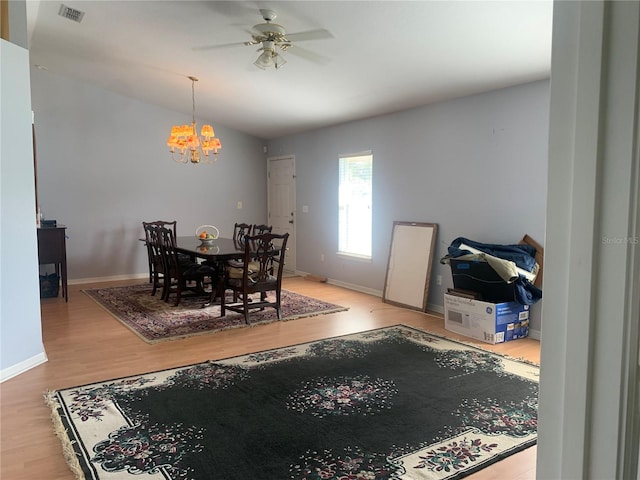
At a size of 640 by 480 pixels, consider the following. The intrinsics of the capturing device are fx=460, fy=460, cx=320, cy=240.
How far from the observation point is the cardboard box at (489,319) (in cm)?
406

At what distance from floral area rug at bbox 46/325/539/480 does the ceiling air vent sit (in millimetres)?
3310

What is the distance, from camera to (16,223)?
3.32m

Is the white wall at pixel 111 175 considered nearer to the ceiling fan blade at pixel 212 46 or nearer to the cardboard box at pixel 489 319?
the ceiling fan blade at pixel 212 46

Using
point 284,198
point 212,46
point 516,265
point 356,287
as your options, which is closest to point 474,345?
point 516,265

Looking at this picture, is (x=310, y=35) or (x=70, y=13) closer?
(x=310, y=35)

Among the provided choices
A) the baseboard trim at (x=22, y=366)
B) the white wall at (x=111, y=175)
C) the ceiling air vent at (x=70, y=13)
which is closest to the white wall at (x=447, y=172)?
the white wall at (x=111, y=175)

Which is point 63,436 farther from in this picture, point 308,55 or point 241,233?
point 241,233

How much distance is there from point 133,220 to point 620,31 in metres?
7.50

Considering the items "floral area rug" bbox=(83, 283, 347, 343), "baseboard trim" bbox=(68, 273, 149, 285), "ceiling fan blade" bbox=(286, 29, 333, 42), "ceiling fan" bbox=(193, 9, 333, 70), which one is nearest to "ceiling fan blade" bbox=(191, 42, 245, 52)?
"ceiling fan" bbox=(193, 9, 333, 70)

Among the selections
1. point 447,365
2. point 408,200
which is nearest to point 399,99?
point 408,200

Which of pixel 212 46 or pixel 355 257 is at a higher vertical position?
pixel 212 46

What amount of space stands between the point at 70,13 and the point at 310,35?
7.52 ft

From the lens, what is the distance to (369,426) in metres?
2.56

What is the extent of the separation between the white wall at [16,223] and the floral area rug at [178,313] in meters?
1.00
